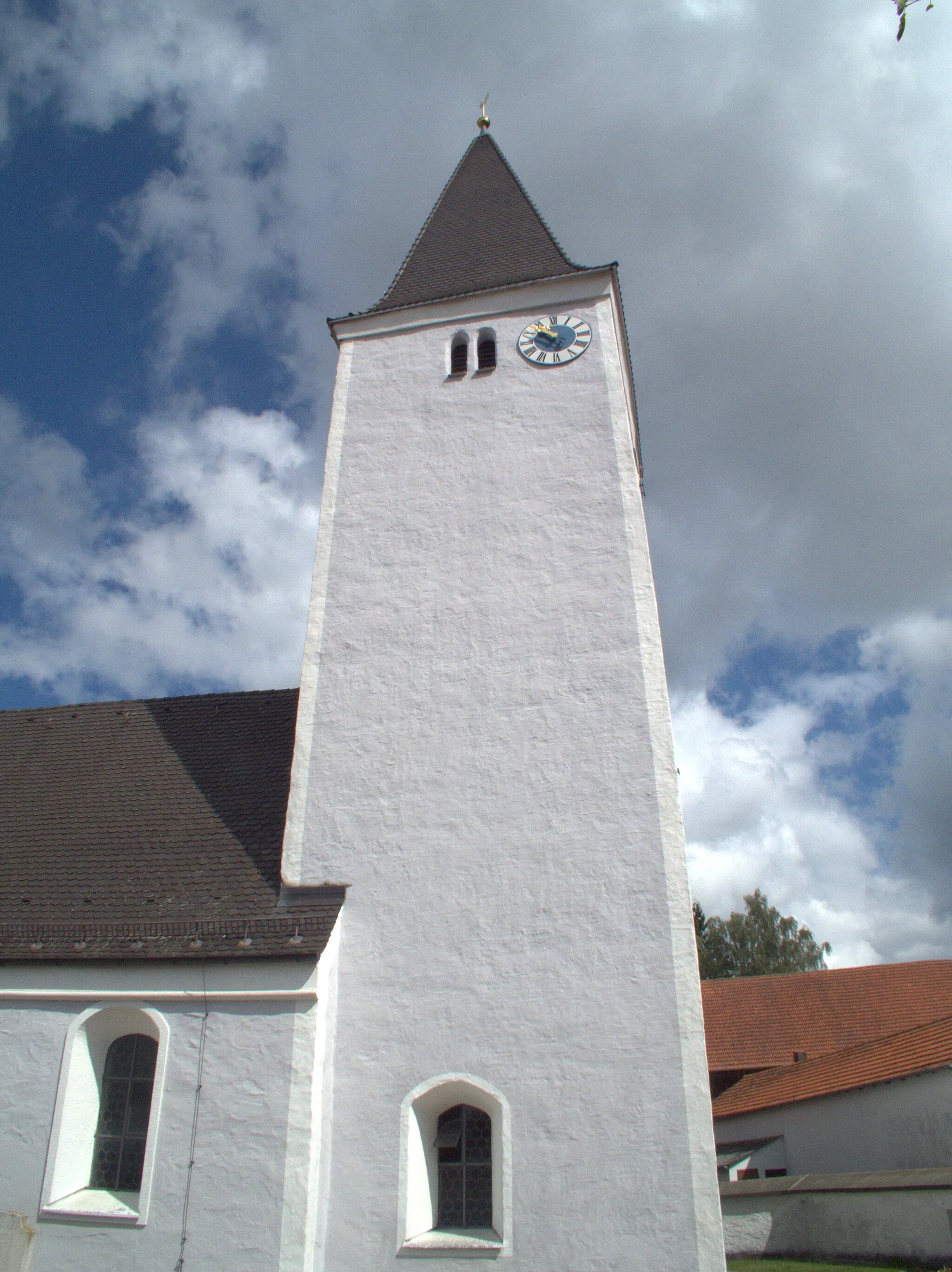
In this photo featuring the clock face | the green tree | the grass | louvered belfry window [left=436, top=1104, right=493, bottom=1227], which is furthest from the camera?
the green tree

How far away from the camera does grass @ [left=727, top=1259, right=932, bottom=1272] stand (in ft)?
37.9

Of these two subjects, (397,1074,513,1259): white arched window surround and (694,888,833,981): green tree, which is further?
(694,888,833,981): green tree

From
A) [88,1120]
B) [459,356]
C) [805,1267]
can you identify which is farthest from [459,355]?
[805,1267]

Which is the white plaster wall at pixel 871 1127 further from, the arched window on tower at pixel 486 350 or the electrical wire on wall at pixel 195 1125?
the arched window on tower at pixel 486 350

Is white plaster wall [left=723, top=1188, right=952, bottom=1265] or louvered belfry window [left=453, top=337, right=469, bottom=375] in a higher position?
louvered belfry window [left=453, top=337, right=469, bottom=375]

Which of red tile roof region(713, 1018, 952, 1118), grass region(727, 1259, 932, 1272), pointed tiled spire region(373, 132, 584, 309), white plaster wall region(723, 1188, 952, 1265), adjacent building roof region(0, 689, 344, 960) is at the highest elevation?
pointed tiled spire region(373, 132, 584, 309)

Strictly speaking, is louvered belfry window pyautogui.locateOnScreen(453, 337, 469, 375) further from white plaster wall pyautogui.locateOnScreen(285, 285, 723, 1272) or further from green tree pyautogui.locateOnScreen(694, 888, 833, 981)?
green tree pyautogui.locateOnScreen(694, 888, 833, 981)

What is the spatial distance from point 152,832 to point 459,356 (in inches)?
328

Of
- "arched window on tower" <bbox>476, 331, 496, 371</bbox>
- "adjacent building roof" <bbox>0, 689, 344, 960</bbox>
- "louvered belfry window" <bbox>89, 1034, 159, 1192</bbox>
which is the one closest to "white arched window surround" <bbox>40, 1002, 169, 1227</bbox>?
"louvered belfry window" <bbox>89, 1034, 159, 1192</bbox>

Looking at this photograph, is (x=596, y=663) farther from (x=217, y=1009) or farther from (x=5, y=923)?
(x=5, y=923)

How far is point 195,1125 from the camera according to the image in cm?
804

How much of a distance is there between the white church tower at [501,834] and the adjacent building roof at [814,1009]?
17426 mm

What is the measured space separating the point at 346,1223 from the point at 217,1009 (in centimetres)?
221

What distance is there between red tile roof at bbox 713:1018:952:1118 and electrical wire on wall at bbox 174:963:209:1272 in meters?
11.5
